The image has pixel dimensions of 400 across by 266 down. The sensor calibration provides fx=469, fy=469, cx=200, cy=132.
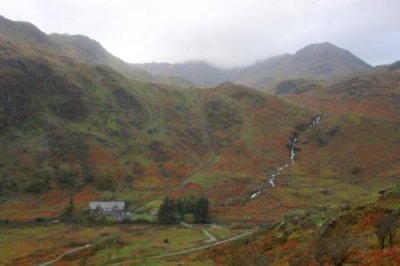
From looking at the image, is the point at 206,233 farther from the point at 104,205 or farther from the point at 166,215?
the point at 104,205

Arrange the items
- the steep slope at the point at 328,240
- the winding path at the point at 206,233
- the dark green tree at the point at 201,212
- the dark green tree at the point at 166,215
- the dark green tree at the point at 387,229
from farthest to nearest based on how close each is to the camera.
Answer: the dark green tree at the point at 201,212, the dark green tree at the point at 166,215, the winding path at the point at 206,233, the dark green tree at the point at 387,229, the steep slope at the point at 328,240

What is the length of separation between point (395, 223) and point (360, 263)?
4619mm

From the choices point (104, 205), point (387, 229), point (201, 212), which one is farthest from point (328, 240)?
point (104, 205)

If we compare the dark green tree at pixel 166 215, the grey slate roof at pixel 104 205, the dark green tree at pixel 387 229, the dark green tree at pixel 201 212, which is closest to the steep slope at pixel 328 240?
the dark green tree at pixel 387 229

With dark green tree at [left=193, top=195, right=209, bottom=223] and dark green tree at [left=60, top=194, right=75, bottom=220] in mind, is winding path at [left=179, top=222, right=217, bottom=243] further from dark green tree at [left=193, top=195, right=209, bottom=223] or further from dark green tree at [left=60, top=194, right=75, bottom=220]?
dark green tree at [left=60, top=194, right=75, bottom=220]

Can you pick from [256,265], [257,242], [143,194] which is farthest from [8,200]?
[256,265]

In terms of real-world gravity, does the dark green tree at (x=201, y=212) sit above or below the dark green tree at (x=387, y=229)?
below

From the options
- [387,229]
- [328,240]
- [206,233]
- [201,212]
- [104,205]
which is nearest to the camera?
[328,240]

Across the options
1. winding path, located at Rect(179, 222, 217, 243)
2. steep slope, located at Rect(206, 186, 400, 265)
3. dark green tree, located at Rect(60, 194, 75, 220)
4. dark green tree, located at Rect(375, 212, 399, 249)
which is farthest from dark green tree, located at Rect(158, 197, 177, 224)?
dark green tree, located at Rect(375, 212, 399, 249)

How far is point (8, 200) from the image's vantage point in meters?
172

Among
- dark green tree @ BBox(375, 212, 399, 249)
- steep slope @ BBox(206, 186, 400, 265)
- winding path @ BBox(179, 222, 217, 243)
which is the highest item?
dark green tree @ BBox(375, 212, 399, 249)

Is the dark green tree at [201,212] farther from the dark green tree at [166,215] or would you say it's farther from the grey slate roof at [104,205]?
the grey slate roof at [104,205]

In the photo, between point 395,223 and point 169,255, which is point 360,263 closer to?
point 395,223

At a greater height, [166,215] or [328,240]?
[328,240]
